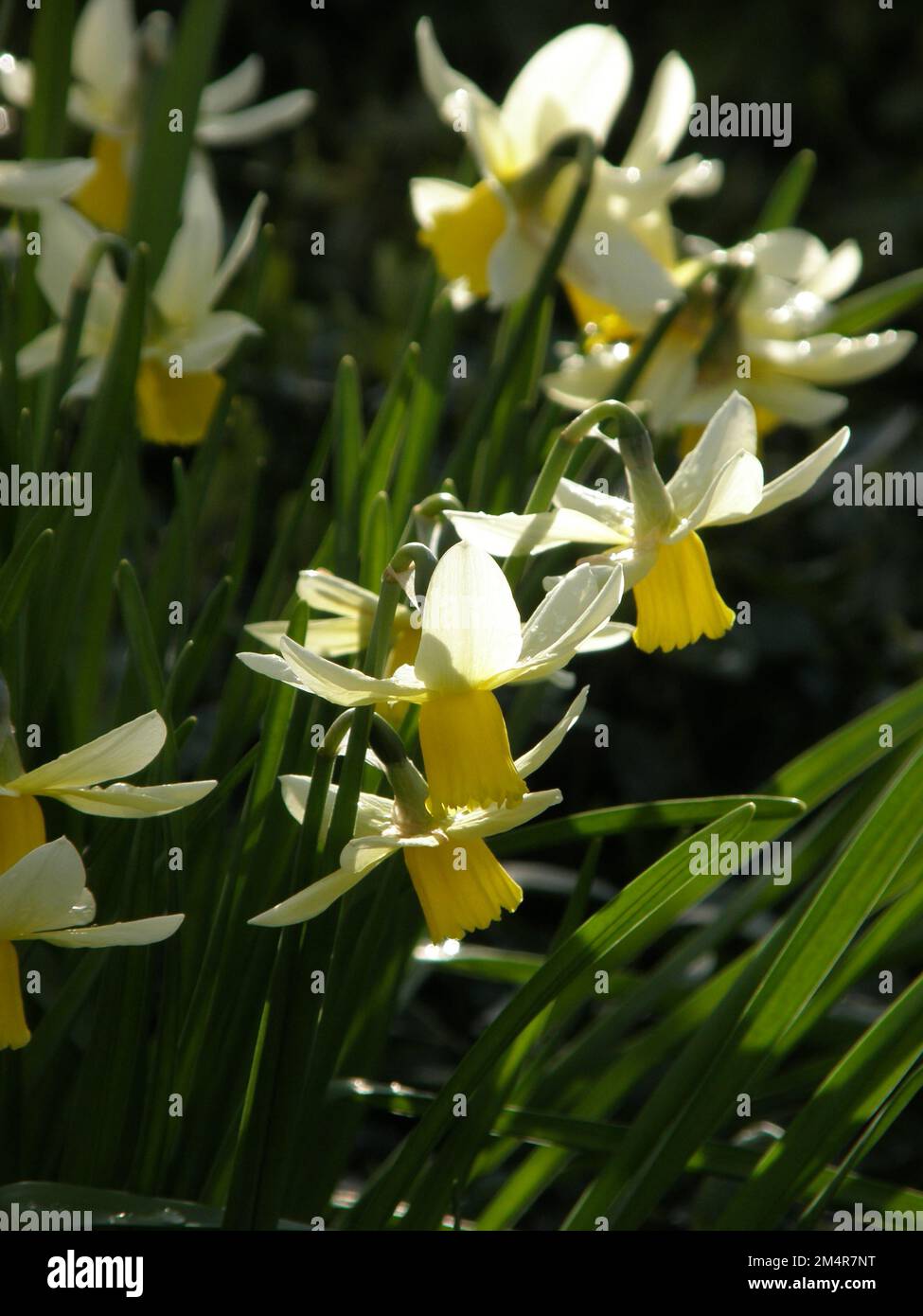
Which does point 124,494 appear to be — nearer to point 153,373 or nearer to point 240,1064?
point 153,373

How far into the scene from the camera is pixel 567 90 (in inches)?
44.6

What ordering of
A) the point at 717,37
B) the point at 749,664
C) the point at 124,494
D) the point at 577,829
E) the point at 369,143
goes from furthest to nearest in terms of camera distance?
the point at 717,37
the point at 369,143
the point at 749,664
the point at 124,494
the point at 577,829

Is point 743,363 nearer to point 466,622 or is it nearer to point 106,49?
point 466,622

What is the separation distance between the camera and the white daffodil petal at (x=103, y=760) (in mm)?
704

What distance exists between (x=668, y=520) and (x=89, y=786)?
37 cm

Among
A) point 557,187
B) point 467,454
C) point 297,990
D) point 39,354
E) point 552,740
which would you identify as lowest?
point 297,990

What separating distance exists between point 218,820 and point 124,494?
293 millimetres

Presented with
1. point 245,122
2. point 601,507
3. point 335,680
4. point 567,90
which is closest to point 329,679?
point 335,680

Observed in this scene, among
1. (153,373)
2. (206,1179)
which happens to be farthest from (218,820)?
(153,373)

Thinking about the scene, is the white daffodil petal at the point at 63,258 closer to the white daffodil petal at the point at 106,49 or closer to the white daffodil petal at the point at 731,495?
the white daffodil petal at the point at 106,49

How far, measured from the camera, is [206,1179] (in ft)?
3.22

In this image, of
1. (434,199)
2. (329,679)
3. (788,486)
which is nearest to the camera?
(329,679)
